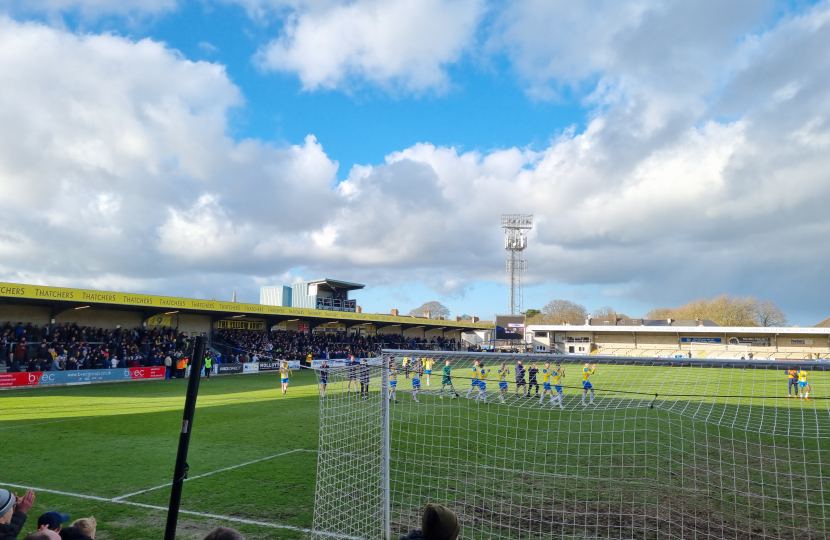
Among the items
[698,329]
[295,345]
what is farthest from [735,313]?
[295,345]

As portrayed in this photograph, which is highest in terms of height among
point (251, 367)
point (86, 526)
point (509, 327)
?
point (509, 327)

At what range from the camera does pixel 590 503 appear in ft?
25.6

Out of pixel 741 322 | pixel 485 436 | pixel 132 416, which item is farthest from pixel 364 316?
pixel 741 322

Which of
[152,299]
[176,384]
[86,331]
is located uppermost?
[152,299]

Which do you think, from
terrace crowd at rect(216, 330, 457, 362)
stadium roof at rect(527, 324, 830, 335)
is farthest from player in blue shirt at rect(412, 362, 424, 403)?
stadium roof at rect(527, 324, 830, 335)

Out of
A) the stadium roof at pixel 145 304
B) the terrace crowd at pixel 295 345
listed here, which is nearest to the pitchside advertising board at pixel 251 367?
the terrace crowd at pixel 295 345

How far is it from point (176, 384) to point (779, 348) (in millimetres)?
55862

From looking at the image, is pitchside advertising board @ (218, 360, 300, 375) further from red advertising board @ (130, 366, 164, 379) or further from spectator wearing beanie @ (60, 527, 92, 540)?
spectator wearing beanie @ (60, 527, 92, 540)

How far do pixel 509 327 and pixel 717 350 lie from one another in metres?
20.5

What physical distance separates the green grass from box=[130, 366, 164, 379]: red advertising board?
23.0 ft

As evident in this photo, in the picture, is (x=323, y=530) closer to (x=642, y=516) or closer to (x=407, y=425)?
(x=642, y=516)

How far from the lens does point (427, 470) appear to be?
372 inches

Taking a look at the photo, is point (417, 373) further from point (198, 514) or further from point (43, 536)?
point (43, 536)

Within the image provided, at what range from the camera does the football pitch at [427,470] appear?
704 centimetres
